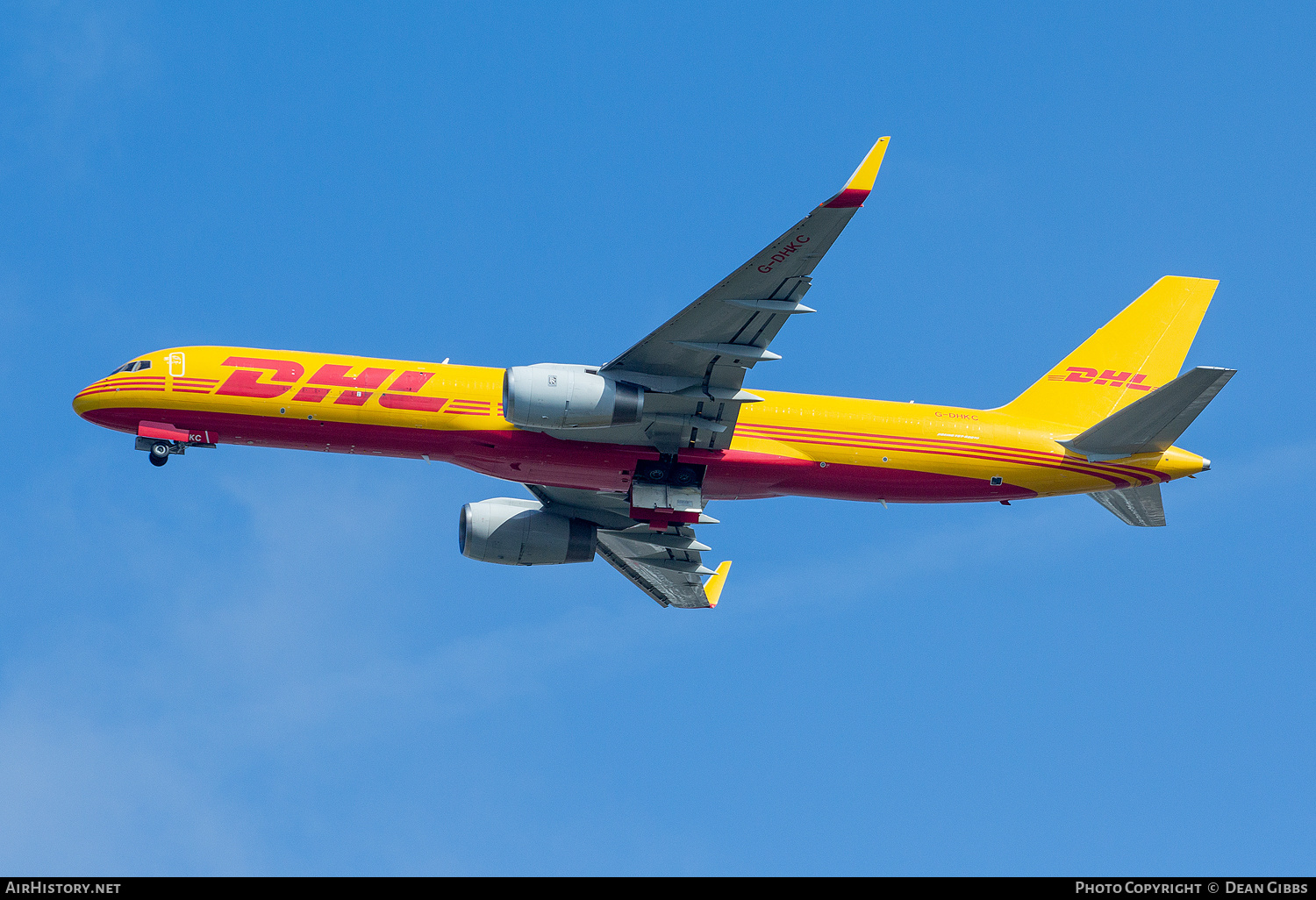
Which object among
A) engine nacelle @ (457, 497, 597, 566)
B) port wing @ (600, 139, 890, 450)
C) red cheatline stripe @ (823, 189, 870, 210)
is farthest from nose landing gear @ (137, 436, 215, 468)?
red cheatline stripe @ (823, 189, 870, 210)

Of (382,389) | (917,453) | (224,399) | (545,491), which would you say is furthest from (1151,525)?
(224,399)

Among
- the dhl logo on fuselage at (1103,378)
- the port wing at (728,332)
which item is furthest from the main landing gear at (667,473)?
the dhl logo on fuselage at (1103,378)

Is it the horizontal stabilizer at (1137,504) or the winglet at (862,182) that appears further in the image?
the horizontal stabilizer at (1137,504)

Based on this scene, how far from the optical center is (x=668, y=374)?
132 ft

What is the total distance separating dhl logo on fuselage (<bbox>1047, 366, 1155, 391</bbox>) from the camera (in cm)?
4644

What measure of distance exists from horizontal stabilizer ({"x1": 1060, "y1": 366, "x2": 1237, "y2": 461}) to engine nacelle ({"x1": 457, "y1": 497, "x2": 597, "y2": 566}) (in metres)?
16.9

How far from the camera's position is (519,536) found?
47.5 metres

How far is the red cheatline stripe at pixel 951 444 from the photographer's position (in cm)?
4250

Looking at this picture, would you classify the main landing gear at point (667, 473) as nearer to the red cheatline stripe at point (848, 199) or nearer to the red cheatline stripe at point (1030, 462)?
the red cheatline stripe at point (1030, 462)

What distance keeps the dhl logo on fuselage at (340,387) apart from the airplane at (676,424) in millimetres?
52

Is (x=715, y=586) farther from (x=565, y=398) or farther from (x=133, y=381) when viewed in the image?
(x=133, y=381)

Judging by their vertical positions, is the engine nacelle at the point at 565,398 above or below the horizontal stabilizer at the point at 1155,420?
below
